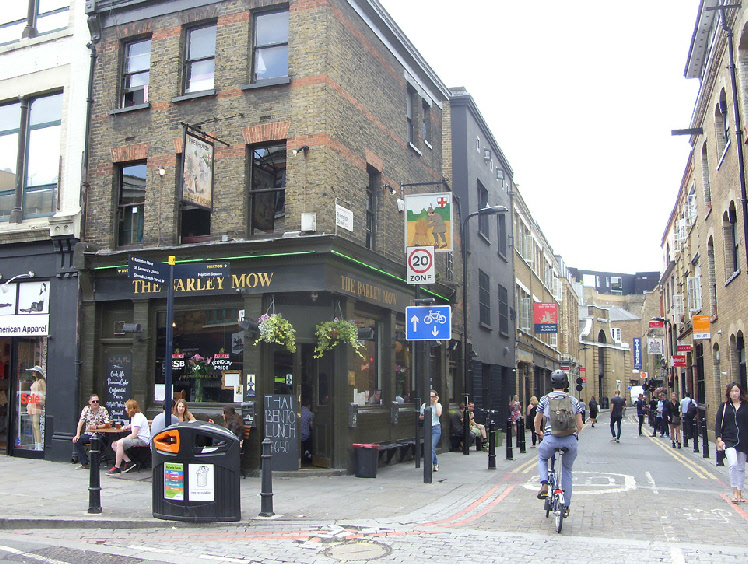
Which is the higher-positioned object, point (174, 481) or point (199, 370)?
point (199, 370)

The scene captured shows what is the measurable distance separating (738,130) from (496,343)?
13.1 metres

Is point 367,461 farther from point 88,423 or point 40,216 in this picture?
point 40,216

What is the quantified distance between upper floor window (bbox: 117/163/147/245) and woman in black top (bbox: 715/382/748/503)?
39.8ft

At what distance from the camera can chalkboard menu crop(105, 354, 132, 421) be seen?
49.9 ft

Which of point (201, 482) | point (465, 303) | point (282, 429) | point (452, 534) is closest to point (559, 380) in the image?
point (452, 534)

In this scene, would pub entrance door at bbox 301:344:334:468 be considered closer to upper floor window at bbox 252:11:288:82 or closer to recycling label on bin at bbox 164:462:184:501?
recycling label on bin at bbox 164:462:184:501

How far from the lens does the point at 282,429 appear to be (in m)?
13.5

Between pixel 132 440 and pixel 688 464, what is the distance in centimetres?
1291

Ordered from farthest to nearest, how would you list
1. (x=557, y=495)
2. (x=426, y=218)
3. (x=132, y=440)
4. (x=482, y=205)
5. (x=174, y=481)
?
(x=482, y=205) < (x=426, y=218) < (x=132, y=440) < (x=174, y=481) < (x=557, y=495)

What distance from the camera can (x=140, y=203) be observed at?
15.7m

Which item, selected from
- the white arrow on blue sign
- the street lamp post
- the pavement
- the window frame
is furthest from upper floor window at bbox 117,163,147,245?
the street lamp post

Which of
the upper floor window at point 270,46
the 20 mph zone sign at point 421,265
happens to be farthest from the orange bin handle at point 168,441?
the upper floor window at point 270,46

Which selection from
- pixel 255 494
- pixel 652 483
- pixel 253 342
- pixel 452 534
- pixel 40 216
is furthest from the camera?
pixel 40 216

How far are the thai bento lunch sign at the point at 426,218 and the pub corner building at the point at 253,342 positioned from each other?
1.24 m
